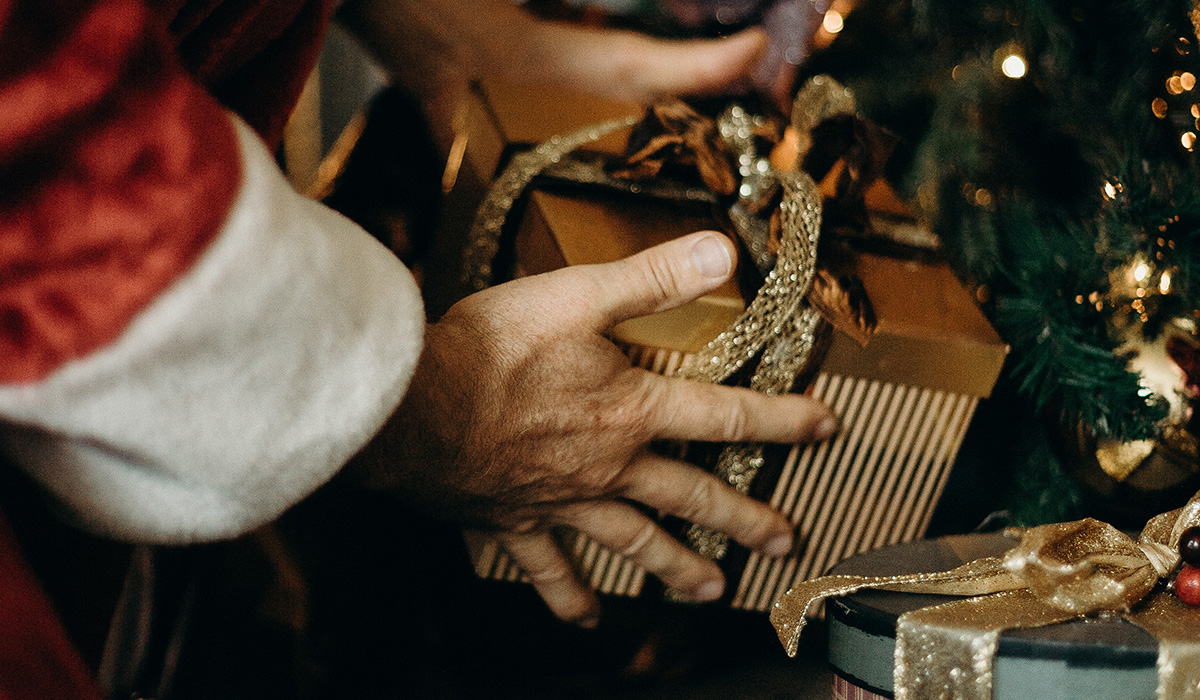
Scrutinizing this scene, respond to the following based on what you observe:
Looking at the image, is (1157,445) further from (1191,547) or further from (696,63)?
(696,63)

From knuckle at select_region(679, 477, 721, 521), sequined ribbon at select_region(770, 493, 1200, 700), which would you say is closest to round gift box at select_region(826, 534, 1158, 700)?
sequined ribbon at select_region(770, 493, 1200, 700)

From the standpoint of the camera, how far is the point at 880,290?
50 centimetres

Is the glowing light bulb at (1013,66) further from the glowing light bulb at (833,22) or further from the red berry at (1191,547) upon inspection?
the red berry at (1191,547)

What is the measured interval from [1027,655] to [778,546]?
0.21 meters

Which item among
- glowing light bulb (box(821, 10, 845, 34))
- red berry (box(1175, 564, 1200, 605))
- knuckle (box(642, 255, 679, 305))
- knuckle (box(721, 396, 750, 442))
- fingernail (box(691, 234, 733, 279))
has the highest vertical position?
glowing light bulb (box(821, 10, 845, 34))

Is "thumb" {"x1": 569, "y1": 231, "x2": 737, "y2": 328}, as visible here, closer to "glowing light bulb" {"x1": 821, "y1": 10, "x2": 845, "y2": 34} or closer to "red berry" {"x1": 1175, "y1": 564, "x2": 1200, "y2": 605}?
"red berry" {"x1": 1175, "y1": 564, "x2": 1200, "y2": 605}

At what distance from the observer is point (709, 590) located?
21.0 inches

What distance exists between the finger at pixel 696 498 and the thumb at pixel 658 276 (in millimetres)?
101

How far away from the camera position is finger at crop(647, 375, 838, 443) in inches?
18.1

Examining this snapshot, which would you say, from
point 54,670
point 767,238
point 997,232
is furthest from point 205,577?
point 997,232

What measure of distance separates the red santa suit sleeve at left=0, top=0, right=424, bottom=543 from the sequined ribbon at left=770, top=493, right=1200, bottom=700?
248 millimetres

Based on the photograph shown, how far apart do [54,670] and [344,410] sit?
0.13 metres

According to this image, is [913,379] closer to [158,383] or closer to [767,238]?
[767,238]

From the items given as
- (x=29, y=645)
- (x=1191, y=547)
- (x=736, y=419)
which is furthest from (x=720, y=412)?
(x=29, y=645)
